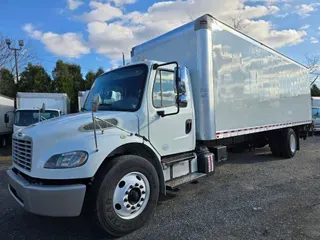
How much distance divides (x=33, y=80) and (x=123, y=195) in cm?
2751

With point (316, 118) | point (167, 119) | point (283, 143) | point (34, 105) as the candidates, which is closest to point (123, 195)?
point (167, 119)

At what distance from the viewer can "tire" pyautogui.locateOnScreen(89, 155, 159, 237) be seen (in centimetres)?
341

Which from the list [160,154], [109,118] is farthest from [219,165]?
[109,118]

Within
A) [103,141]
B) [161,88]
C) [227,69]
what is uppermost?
[227,69]

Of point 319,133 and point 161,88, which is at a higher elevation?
point 161,88

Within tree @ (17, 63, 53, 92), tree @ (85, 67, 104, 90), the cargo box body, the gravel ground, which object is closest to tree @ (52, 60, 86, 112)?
tree @ (85, 67, 104, 90)

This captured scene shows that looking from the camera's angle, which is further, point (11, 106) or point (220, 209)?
point (11, 106)

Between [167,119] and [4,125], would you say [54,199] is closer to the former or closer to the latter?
[167,119]

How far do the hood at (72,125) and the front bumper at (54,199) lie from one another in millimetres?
629

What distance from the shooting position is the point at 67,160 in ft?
10.9

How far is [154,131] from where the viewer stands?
4402mm

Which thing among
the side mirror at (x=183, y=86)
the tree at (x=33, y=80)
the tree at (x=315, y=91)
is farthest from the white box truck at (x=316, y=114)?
the tree at (x=33, y=80)

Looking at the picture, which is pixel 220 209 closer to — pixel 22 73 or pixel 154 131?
pixel 154 131

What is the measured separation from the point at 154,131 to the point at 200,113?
4.01 feet
